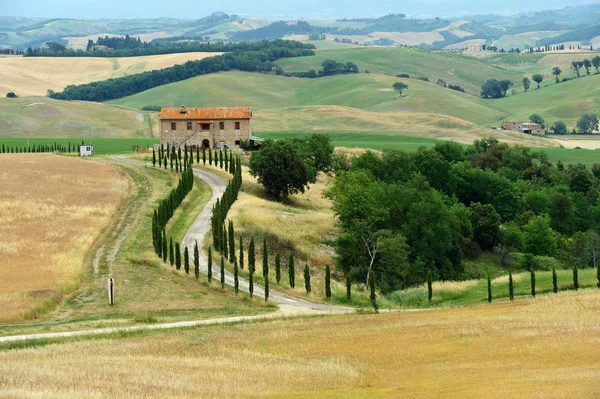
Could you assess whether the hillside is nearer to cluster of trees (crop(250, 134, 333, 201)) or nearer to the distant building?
the distant building

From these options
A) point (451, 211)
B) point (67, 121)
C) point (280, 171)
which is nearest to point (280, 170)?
point (280, 171)

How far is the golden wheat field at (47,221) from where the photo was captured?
4784cm

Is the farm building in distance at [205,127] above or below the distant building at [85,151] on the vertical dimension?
above

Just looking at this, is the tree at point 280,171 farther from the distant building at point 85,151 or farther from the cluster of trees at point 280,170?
the distant building at point 85,151

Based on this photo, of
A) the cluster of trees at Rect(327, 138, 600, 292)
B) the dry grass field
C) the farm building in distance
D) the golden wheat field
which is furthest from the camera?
the farm building in distance

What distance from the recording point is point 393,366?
32.1 metres

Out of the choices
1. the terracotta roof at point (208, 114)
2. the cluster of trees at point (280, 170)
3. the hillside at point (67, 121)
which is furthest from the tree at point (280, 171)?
the hillside at point (67, 121)

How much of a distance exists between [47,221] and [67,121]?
117152 mm

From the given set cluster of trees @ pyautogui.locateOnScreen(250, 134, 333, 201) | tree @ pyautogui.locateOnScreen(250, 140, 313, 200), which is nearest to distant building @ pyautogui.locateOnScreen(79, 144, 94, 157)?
cluster of trees @ pyautogui.locateOnScreen(250, 134, 333, 201)

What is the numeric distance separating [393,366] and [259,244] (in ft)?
123

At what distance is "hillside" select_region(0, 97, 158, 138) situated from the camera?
17475 cm

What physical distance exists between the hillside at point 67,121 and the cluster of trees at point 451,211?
69.0m

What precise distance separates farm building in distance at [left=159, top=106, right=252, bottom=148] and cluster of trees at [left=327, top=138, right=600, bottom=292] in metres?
14.3

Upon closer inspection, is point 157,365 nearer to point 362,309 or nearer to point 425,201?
point 362,309
